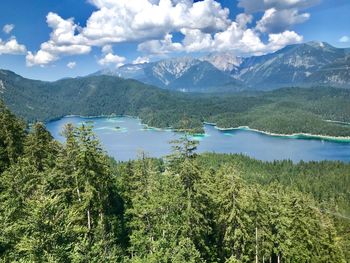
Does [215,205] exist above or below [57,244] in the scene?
below

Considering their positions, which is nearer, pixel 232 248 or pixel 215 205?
pixel 232 248

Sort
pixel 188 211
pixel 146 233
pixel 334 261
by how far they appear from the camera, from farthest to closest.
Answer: pixel 334 261 → pixel 146 233 → pixel 188 211

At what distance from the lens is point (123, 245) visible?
1816 inches

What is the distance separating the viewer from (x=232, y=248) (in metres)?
41.9

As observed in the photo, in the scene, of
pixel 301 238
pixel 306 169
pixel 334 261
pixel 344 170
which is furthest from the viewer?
pixel 306 169

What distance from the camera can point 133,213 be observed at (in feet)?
143

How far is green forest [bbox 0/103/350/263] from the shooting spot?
26.1m

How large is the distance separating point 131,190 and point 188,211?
854 inches

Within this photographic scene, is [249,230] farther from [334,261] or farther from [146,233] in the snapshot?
[334,261]

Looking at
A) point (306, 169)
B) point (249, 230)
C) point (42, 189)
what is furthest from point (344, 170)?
point (42, 189)

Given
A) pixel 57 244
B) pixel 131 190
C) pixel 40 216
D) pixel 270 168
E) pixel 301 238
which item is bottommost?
pixel 270 168

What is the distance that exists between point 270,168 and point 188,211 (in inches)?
6136

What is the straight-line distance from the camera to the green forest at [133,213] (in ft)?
85.5

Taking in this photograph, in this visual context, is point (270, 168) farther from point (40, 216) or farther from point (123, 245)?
point (40, 216)
